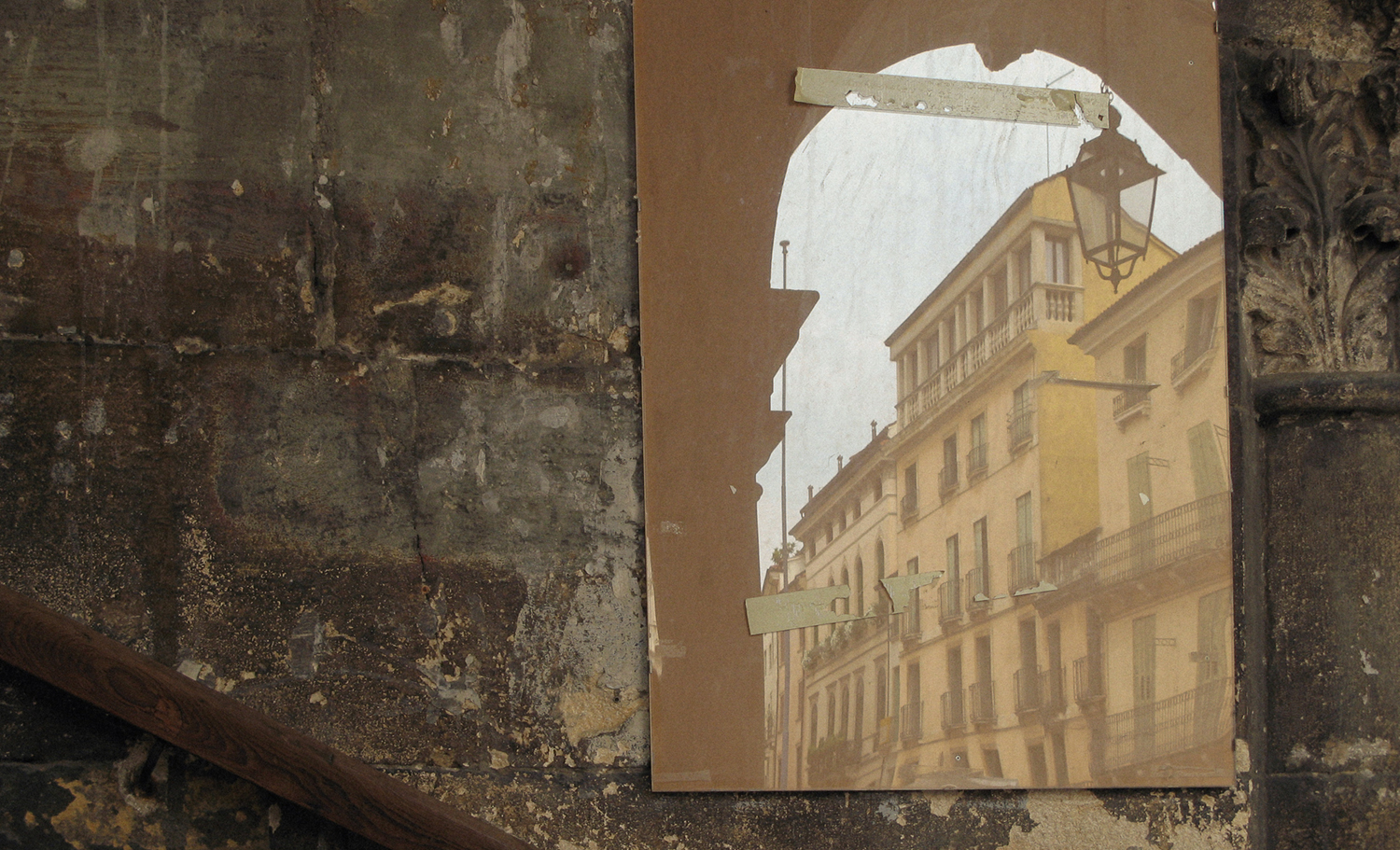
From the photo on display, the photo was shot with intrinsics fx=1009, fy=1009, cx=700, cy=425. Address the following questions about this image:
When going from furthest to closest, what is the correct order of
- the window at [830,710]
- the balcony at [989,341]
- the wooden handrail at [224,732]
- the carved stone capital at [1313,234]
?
the carved stone capital at [1313,234] → the balcony at [989,341] → the window at [830,710] → the wooden handrail at [224,732]

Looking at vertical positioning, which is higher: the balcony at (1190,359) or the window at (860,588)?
the balcony at (1190,359)

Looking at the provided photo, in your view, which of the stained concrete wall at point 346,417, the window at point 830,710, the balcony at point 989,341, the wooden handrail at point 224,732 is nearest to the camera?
the wooden handrail at point 224,732

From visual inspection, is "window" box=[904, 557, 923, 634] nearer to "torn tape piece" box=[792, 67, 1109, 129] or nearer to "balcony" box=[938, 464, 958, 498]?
"balcony" box=[938, 464, 958, 498]

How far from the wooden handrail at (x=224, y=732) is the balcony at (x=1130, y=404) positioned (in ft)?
5.11

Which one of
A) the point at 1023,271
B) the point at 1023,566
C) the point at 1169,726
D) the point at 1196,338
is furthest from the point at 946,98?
the point at 1169,726

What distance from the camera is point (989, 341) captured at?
220 cm

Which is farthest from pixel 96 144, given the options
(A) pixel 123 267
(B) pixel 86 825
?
(B) pixel 86 825

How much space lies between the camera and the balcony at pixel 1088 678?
7.11 ft

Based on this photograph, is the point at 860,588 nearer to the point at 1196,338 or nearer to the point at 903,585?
the point at 903,585

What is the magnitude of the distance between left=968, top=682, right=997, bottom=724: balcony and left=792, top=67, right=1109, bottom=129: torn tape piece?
124 cm

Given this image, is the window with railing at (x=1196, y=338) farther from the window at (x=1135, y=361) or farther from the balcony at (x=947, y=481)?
the balcony at (x=947, y=481)

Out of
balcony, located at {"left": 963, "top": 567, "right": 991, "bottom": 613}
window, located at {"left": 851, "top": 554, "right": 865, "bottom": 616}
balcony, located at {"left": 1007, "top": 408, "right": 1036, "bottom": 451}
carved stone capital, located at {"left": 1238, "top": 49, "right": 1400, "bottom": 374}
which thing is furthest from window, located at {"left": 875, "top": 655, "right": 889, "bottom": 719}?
carved stone capital, located at {"left": 1238, "top": 49, "right": 1400, "bottom": 374}

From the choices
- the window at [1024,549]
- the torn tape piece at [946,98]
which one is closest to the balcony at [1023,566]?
the window at [1024,549]

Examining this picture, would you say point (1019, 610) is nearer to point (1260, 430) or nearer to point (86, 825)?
point (1260, 430)
